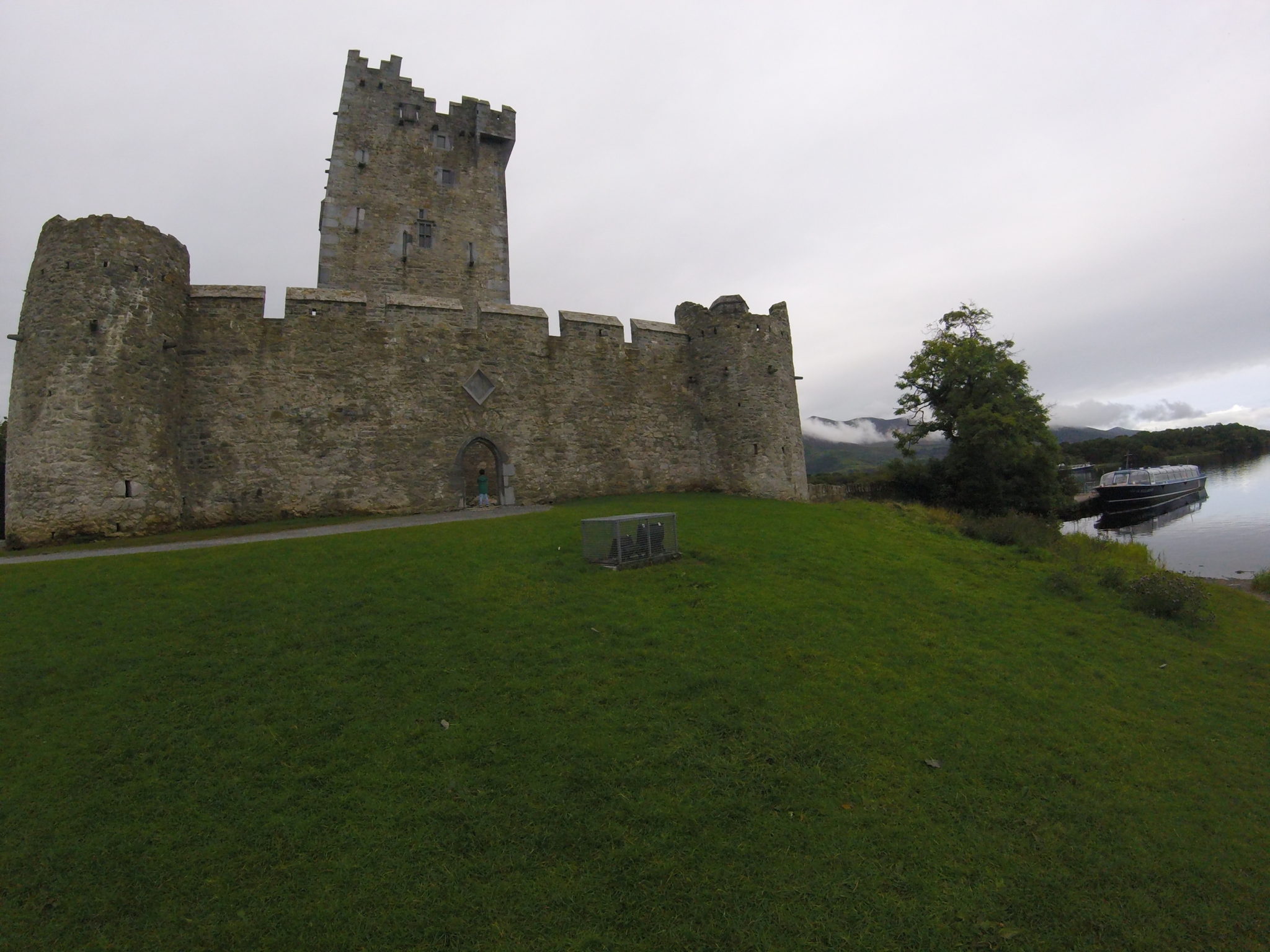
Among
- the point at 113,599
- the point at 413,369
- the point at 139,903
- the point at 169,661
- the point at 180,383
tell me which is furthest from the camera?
the point at 413,369

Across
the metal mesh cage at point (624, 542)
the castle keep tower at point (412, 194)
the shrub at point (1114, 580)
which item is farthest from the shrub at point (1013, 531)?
the castle keep tower at point (412, 194)

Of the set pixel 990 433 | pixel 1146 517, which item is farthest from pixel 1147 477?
pixel 990 433

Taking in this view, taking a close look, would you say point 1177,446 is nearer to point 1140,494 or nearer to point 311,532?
point 1140,494

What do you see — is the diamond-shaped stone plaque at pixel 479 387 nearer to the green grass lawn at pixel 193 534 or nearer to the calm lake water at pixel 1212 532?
the green grass lawn at pixel 193 534

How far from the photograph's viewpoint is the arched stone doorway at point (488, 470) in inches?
730

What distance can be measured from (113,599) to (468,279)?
19649 mm

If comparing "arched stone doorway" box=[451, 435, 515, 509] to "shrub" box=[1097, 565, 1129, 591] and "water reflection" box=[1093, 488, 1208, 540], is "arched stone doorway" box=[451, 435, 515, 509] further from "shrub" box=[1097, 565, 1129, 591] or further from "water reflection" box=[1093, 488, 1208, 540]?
"water reflection" box=[1093, 488, 1208, 540]

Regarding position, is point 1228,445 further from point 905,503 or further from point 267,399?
point 267,399

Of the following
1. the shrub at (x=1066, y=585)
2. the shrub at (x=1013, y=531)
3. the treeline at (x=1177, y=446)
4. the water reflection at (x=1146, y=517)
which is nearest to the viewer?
the shrub at (x=1066, y=585)

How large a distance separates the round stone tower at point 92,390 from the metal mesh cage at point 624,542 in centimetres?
1143


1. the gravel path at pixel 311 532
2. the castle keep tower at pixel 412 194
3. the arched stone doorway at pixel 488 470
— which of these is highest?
the castle keep tower at pixel 412 194

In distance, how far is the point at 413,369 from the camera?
58.2 ft

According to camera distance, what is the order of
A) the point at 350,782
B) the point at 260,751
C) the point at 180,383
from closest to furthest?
1. the point at 350,782
2. the point at 260,751
3. the point at 180,383

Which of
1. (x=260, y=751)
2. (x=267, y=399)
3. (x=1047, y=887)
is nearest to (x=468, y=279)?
(x=267, y=399)
